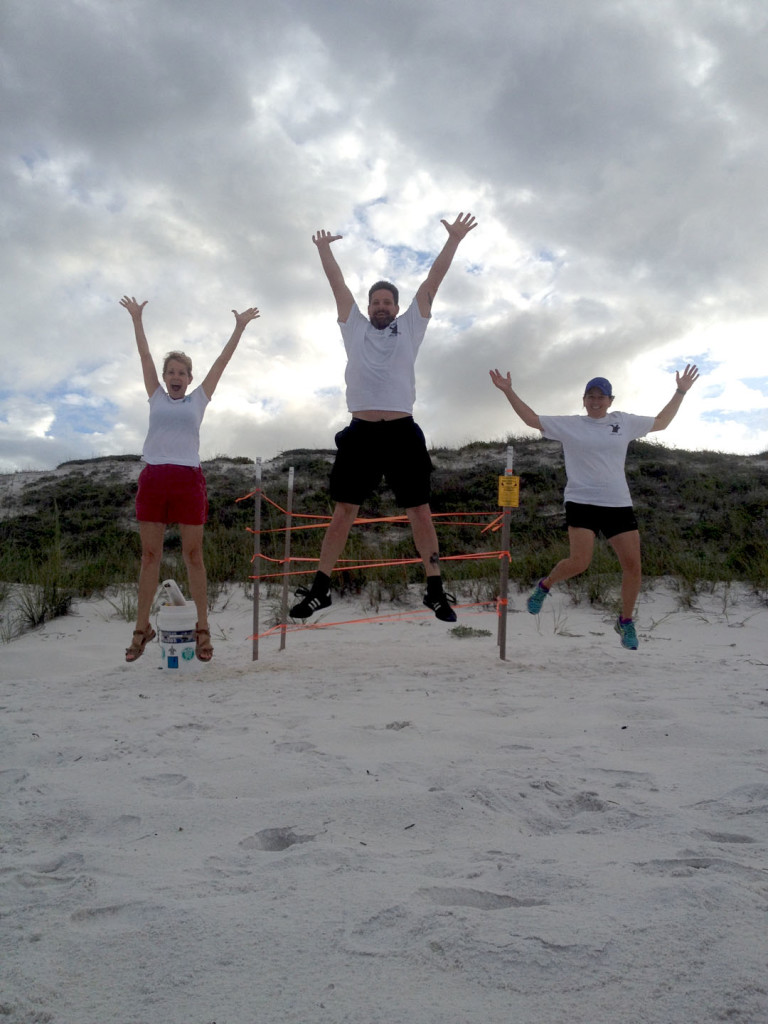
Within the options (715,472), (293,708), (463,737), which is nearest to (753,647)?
(463,737)

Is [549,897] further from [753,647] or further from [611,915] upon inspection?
[753,647]

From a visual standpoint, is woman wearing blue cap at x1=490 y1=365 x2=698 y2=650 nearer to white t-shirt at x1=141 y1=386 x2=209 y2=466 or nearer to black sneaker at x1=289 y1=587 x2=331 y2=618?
black sneaker at x1=289 y1=587 x2=331 y2=618

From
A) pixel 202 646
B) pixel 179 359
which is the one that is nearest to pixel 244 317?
pixel 179 359

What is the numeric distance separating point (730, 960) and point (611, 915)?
0.24 meters

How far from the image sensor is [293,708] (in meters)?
3.40

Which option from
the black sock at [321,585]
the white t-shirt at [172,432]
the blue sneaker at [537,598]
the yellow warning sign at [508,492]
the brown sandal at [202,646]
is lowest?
the brown sandal at [202,646]

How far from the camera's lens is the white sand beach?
1.25 meters

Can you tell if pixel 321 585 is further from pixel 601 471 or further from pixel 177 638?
pixel 601 471

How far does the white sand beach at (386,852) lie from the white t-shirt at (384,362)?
1.59 meters

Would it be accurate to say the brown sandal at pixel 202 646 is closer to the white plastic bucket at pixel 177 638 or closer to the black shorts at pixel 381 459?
the white plastic bucket at pixel 177 638

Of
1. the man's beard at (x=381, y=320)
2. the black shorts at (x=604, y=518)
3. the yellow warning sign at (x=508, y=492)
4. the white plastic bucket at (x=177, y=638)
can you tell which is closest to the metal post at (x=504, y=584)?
the yellow warning sign at (x=508, y=492)

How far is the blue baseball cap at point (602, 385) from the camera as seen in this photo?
4.80 meters

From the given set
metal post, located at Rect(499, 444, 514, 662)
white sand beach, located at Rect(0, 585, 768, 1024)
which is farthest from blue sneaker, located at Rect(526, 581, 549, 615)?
white sand beach, located at Rect(0, 585, 768, 1024)

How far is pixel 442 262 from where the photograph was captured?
13.3 ft
